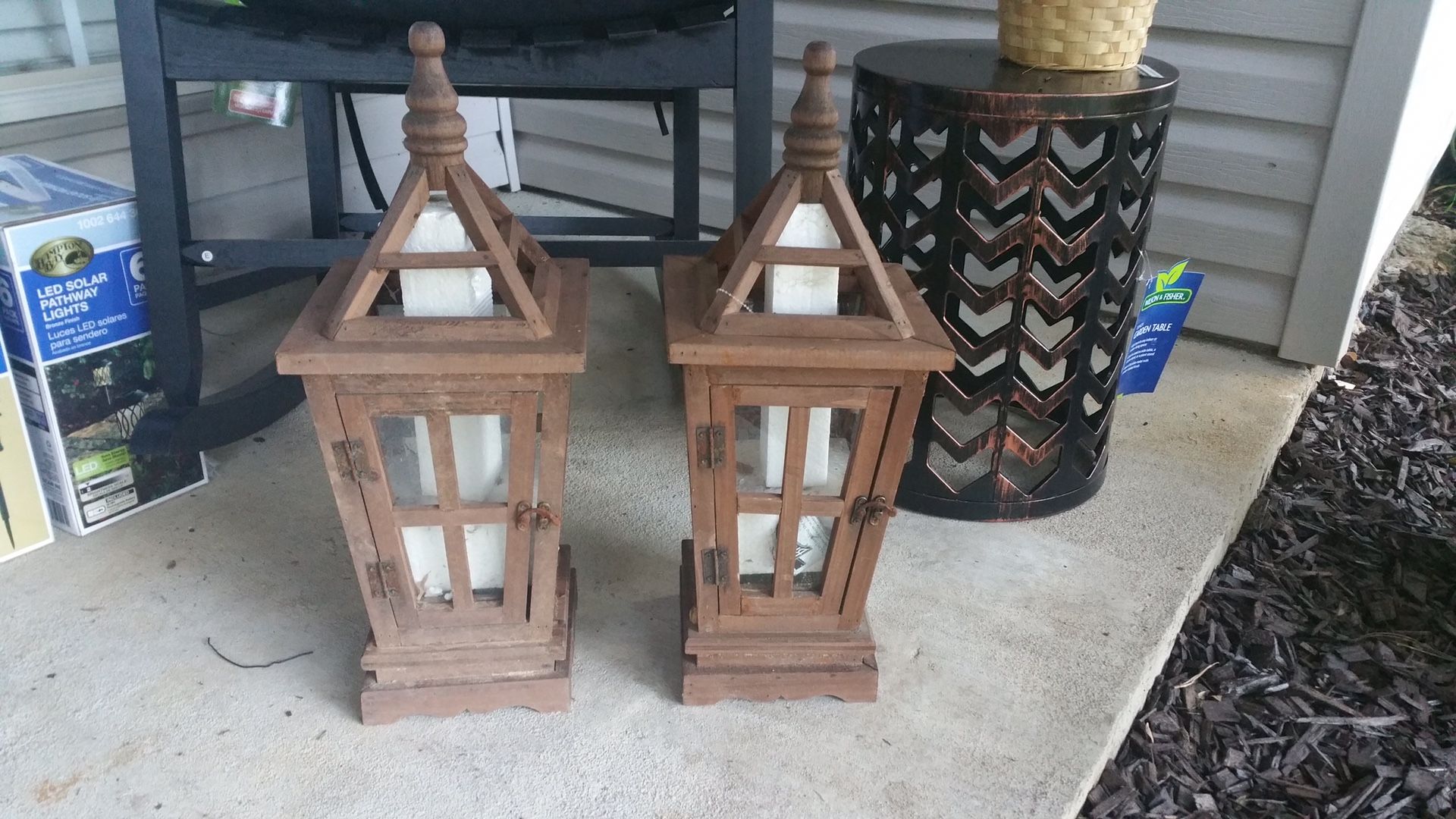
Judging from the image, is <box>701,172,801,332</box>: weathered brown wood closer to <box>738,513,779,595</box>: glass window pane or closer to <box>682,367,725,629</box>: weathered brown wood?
<box>682,367,725,629</box>: weathered brown wood

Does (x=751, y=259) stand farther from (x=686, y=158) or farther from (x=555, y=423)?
(x=686, y=158)

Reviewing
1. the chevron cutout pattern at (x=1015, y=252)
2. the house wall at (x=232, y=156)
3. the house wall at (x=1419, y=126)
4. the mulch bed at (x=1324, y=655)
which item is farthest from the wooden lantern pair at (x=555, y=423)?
the house wall at (x=1419, y=126)

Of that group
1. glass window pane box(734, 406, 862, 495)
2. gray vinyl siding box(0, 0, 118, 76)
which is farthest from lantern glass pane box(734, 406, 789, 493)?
gray vinyl siding box(0, 0, 118, 76)

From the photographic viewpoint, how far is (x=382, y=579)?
1.09 m

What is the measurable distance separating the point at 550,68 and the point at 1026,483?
0.92 m

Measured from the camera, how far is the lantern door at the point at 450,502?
995 millimetres

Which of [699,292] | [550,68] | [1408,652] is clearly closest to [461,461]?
[699,292]

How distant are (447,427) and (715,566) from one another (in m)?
0.32

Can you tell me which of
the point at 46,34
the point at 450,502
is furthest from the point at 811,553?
the point at 46,34

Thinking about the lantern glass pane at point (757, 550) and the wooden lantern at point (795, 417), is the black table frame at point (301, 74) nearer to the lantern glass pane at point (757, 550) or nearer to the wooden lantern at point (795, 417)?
the wooden lantern at point (795, 417)

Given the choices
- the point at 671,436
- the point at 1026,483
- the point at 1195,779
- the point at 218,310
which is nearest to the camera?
the point at 1195,779

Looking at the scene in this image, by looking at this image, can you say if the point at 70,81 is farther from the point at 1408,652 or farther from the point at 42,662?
the point at 1408,652

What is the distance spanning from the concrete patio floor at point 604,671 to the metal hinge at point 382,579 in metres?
0.16

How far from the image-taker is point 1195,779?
117 cm
